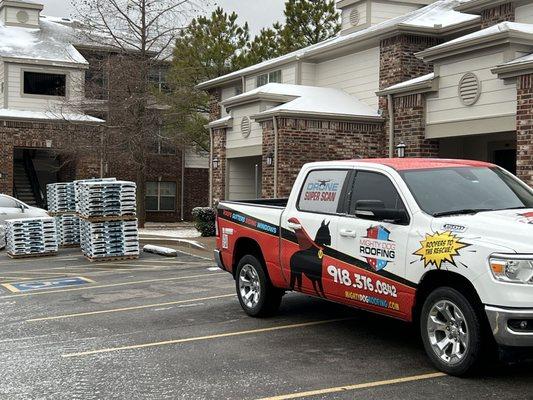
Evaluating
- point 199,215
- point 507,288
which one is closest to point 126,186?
point 199,215

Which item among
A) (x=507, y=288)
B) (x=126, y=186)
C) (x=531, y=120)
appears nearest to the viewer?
(x=507, y=288)

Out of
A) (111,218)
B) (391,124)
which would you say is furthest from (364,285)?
(391,124)

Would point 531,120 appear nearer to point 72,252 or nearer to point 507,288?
point 507,288

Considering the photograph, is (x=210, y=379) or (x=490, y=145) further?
(x=490, y=145)

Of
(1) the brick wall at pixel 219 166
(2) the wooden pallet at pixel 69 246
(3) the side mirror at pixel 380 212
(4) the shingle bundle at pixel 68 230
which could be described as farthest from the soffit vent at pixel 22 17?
(3) the side mirror at pixel 380 212

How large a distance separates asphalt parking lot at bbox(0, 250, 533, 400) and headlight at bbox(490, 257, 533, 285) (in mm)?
935

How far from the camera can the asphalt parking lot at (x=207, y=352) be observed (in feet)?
19.0

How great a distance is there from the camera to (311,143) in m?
19.7

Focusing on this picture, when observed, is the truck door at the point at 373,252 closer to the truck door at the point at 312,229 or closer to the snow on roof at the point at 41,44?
the truck door at the point at 312,229

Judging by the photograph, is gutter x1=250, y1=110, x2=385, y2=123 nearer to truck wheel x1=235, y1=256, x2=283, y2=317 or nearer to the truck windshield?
truck wheel x1=235, y1=256, x2=283, y2=317

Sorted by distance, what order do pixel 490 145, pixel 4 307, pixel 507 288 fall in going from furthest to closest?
pixel 490 145 < pixel 4 307 < pixel 507 288

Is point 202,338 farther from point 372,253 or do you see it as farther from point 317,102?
point 317,102

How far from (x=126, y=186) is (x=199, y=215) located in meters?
5.81

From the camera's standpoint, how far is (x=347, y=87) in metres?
22.6
